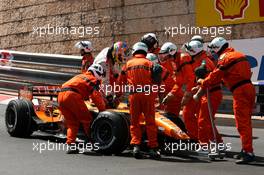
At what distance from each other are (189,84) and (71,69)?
652 centimetres

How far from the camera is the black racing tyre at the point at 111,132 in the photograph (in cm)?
895

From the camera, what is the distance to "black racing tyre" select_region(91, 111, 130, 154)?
8953 millimetres

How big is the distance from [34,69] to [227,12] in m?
5.64

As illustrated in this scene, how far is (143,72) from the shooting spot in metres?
9.03

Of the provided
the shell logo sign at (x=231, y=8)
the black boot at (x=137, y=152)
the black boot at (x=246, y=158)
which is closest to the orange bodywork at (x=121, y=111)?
the black boot at (x=137, y=152)

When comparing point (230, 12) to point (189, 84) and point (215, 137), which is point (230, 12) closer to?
point (189, 84)

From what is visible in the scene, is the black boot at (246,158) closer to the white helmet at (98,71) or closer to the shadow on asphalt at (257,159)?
the shadow on asphalt at (257,159)

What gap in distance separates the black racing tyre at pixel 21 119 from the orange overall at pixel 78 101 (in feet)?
4.04

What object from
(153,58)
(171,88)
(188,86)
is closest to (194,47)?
(188,86)

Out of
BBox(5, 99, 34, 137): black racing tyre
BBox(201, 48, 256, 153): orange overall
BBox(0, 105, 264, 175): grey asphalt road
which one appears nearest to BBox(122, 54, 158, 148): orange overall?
BBox(0, 105, 264, 175): grey asphalt road

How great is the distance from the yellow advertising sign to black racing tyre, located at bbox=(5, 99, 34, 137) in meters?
5.43

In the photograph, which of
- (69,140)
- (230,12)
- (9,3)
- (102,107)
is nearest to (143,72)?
(102,107)

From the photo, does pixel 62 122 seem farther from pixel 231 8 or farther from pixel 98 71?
pixel 231 8

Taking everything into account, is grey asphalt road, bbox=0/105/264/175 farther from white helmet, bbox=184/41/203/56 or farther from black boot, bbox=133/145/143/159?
white helmet, bbox=184/41/203/56
